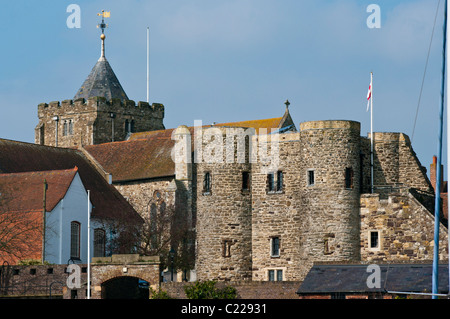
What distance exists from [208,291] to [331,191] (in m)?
10.6

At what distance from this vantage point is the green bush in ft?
200

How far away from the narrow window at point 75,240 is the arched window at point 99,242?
87.3 inches

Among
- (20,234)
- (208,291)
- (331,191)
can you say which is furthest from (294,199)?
(20,234)

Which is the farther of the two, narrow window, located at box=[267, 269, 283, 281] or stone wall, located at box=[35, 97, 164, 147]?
stone wall, located at box=[35, 97, 164, 147]

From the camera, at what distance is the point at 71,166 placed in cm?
8475

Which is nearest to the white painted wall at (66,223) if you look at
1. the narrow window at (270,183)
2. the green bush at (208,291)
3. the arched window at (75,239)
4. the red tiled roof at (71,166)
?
the arched window at (75,239)

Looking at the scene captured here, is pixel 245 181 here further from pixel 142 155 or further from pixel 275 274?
pixel 142 155

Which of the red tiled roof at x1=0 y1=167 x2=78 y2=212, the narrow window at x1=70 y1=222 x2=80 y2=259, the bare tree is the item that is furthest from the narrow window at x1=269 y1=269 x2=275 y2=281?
the bare tree

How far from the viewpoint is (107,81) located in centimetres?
10250

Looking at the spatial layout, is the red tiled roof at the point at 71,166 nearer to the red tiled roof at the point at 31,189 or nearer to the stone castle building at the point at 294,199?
the stone castle building at the point at 294,199

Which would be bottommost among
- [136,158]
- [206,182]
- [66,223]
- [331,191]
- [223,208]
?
[66,223]

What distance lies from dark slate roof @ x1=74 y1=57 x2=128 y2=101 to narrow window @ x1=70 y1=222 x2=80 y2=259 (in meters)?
28.4

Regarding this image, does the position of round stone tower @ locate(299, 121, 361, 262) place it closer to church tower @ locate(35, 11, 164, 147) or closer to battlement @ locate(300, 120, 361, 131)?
battlement @ locate(300, 120, 361, 131)
